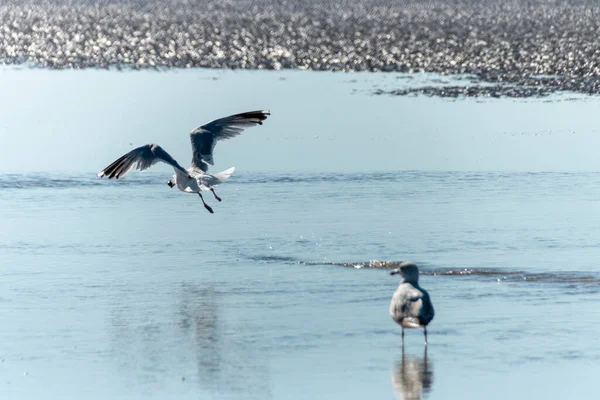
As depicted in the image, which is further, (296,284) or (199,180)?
(199,180)

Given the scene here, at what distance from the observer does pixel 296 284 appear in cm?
1120

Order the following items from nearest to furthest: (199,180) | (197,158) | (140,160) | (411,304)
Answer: (411,304)
(140,160)
(199,180)
(197,158)

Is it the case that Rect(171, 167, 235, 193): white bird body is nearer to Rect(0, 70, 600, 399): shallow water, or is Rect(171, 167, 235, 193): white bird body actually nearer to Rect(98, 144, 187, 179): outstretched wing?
Rect(98, 144, 187, 179): outstretched wing

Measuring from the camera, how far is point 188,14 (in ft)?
159

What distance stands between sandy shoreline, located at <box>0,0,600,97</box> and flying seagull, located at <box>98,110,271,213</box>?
11.3m

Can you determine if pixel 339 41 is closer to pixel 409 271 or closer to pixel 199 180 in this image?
pixel 199 180

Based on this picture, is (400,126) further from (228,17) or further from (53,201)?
(228,17)

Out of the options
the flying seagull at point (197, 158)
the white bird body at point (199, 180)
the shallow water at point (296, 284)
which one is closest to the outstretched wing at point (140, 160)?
the flying seagull at point (197, 158)

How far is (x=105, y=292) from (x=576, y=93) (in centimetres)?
1556

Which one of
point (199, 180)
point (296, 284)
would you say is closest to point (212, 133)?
point (199, 180)

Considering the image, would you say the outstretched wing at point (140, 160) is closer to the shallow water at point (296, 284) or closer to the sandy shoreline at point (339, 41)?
the shallow water at point (296, 284)

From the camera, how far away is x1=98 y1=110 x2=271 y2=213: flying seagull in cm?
1274

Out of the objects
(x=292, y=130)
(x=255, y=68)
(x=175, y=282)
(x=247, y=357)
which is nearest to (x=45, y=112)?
(x=292, y=130)

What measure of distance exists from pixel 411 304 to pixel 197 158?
5.00 meters
